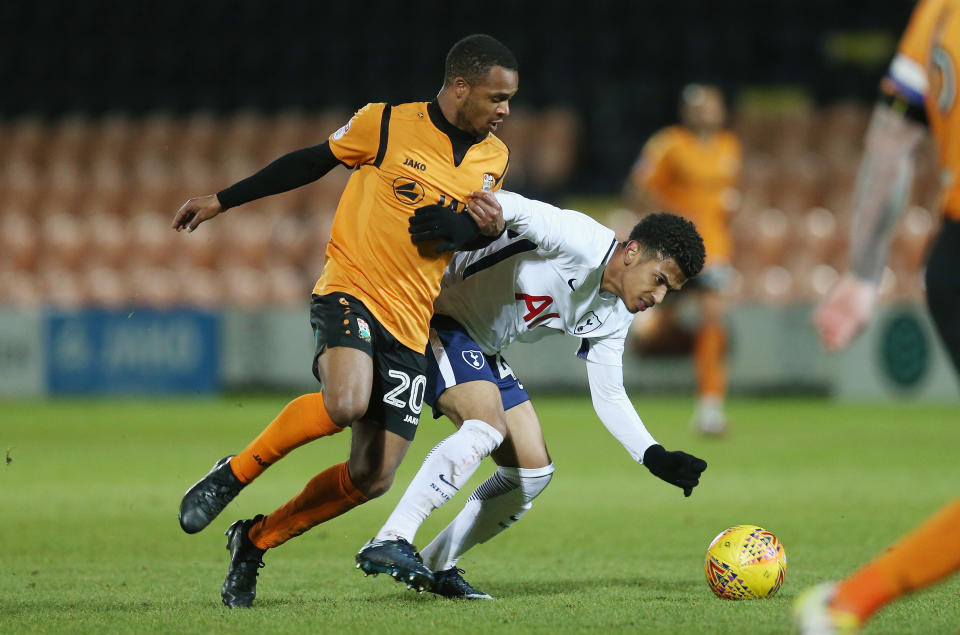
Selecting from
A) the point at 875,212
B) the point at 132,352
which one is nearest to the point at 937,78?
the point at 875,212

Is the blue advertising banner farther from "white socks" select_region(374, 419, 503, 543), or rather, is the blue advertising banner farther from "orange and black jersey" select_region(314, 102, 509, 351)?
"white socks" select_region(374, 419, 503, 543)

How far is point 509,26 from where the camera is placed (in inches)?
761

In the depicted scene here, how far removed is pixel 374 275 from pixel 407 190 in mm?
344

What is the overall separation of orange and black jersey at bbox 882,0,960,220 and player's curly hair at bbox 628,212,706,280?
1752mm

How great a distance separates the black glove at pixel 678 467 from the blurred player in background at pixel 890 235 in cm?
158

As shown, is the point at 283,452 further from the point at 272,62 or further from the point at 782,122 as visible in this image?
the point at 272,62

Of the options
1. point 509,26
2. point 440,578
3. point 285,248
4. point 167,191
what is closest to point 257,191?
point 440,578

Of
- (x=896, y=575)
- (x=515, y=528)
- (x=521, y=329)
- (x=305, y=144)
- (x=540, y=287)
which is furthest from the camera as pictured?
(x=305, y=144)

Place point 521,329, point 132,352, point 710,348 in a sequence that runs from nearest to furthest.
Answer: point 521,329 < point 710,348 < point 132,352

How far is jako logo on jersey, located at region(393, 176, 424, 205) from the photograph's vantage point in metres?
4.72

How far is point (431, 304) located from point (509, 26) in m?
15.2

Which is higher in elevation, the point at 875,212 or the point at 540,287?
the point at 875,212

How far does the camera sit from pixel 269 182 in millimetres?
4727

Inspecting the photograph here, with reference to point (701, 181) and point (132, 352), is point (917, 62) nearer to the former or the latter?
point (701, 181)
